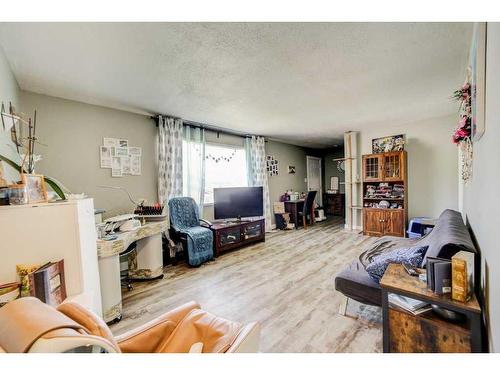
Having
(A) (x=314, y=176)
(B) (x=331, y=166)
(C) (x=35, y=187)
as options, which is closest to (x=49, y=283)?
(C) (x=35, y=187)

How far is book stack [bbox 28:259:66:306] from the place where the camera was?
3.48 ft

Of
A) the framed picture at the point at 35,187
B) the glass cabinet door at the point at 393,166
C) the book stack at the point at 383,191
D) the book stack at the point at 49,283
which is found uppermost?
the glass cabinet door at the point at 393,166

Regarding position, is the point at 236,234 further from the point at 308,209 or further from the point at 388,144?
the point at 388,144

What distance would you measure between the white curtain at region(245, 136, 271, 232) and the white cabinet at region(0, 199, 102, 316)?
3834 mm

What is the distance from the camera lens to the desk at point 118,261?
1903 mm

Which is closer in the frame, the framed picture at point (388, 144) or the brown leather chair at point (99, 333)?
the brown leather chair at point (99, 333)

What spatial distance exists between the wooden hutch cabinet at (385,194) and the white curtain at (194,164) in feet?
11.3

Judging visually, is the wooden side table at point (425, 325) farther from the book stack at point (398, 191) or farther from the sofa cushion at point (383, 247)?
the book stack at point (398, 191)

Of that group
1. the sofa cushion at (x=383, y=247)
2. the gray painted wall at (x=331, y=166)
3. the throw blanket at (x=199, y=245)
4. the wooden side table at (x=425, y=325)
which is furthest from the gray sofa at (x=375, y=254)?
the gray painted wall at (x=331, y=166)

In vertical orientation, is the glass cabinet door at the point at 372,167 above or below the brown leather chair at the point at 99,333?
above

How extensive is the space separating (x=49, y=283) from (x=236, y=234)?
9.59 ft

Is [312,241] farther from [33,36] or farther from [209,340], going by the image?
[33,36]

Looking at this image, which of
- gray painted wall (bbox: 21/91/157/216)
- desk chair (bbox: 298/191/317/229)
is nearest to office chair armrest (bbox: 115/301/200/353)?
gray painted wall (bbox: 21/91/157/216)
